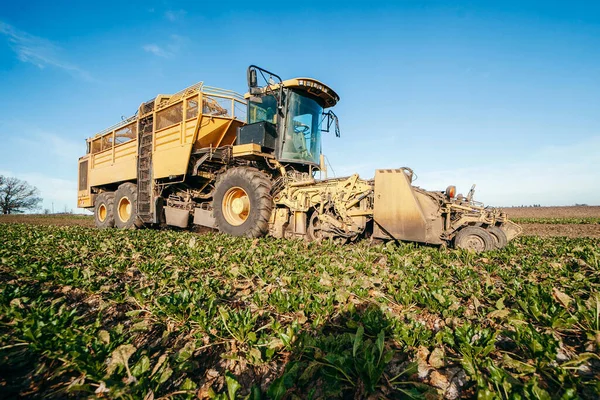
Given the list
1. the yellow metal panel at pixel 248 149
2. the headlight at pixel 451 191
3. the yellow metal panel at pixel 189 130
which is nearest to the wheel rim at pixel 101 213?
the yellow metal panel at pixel 189 130

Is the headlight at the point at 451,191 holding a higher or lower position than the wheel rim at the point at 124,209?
higher

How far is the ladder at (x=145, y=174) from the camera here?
9289 mm

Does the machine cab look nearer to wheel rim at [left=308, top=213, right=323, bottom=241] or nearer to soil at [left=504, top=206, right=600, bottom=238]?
wheel rim at [left=308, top=213, right=323, bottom=241]

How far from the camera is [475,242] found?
5.08 metres

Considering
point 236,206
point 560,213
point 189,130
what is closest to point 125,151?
point 189,130

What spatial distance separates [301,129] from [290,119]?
0.39 metres

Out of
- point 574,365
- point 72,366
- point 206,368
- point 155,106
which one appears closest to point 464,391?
point 574,365

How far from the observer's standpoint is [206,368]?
1.73m

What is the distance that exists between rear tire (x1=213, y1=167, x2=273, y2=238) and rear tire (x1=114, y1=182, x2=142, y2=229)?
423 centimetres

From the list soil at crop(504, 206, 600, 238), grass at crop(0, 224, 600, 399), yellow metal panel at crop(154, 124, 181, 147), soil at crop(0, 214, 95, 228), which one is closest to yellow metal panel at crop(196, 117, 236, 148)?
yellow metal panel at crop(154, 124, 181, 147)

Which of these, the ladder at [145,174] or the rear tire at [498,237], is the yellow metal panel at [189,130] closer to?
the ladder at [145,174]

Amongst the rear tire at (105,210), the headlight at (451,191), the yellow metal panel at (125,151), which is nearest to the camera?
the headlight at (451,191)

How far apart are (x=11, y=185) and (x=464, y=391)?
2673 inches

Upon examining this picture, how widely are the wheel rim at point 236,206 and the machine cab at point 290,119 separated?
4.32 ft
